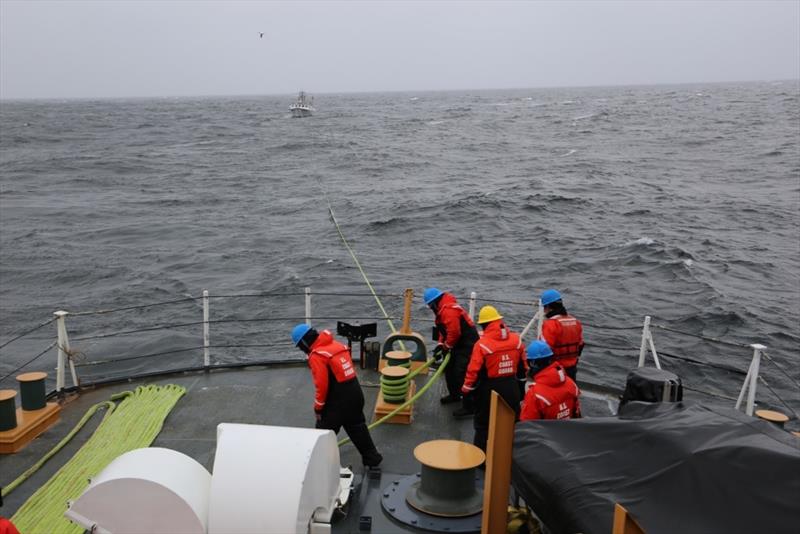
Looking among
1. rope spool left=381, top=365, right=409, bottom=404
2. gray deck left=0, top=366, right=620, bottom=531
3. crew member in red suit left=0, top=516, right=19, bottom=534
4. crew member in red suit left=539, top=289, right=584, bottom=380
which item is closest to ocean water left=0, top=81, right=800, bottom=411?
crew member in red suit left=539, top=289, right=584, bottom=380

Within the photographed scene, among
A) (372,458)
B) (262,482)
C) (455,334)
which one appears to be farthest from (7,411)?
(455,334)

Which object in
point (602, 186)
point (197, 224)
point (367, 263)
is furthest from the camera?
point (602, 186)

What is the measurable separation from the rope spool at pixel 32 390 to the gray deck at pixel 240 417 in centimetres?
33

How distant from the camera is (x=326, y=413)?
6000 mm

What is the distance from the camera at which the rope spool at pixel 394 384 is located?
24.6ft

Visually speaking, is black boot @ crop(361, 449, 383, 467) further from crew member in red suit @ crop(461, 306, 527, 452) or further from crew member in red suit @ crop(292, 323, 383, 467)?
crew member in red suit @ crop(461, 306, 527, 452)

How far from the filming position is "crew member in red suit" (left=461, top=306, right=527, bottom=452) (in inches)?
249

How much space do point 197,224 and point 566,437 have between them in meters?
32.2

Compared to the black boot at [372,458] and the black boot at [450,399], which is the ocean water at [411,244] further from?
the black boot at [372,458]

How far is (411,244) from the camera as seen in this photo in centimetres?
2891

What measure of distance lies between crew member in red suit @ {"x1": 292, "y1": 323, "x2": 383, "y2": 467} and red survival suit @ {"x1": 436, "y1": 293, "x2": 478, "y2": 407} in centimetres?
174

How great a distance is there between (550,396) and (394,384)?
241 cm

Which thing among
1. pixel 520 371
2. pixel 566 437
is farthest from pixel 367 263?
pixel 566 437

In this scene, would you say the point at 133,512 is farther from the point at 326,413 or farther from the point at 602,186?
the point at 602,186
